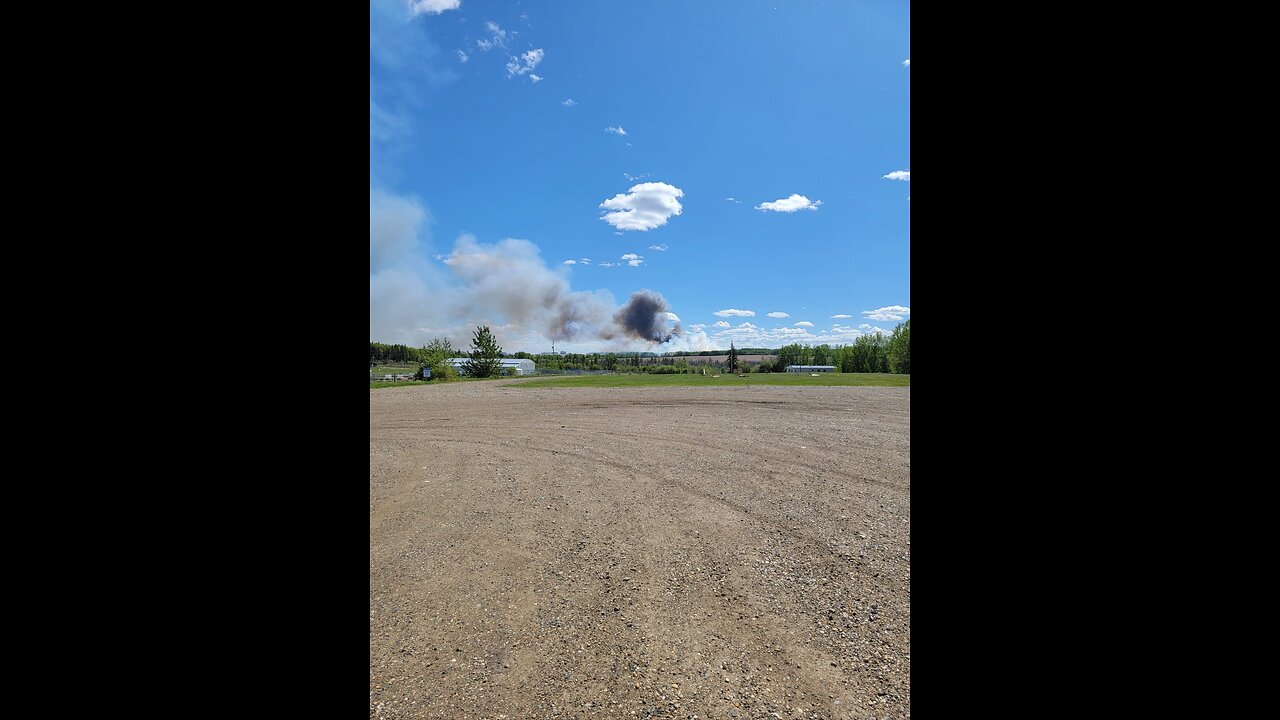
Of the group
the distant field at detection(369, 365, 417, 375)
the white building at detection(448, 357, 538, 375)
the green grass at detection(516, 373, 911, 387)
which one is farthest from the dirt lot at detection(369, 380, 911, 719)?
the white building at detection(448, 357, 538, 375)

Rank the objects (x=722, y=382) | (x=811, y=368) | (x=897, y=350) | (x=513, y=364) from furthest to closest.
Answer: (x=513, y=364) < (x=811, y=368) < (x=897, y=350) < (x=722, y=382)

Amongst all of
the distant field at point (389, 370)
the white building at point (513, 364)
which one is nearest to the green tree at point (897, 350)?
the white building at point (513, 364)

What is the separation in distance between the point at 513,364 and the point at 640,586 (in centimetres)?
4544

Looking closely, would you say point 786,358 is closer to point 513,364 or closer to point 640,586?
point 513,364

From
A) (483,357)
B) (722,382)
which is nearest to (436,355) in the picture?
(483,357)

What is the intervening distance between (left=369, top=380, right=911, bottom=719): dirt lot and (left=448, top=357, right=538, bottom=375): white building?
3406 centimetres

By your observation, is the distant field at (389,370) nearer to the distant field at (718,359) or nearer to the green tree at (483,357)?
the green tree at (483,357)

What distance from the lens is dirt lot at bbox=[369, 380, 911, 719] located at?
2090mm

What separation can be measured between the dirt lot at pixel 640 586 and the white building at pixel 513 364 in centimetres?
3406

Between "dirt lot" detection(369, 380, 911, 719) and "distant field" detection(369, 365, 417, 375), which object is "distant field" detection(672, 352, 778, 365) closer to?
"distant field" detection(369, 365, 417, 375)

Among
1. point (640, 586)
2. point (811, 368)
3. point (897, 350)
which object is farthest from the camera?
point (811, 368)

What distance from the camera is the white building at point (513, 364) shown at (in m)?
38.7

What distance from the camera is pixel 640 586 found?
2.96 m
